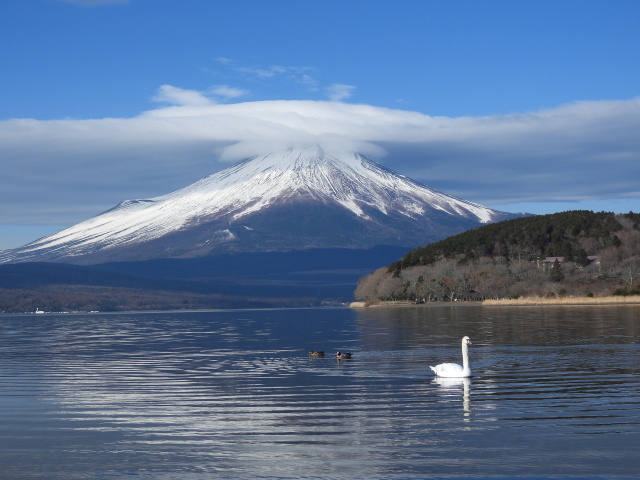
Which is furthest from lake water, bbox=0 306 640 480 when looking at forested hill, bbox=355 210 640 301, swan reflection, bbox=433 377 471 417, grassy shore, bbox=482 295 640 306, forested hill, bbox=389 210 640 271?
forested hill, bbox=389 210 640 271

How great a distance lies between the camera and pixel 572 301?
12606 centimetres

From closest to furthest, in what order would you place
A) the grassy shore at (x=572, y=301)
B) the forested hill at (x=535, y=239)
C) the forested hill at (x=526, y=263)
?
the grassy shore at (x=572, y=301) < the forested hill at (x=526, y=263) < the forested hill at (x=535, y=239)

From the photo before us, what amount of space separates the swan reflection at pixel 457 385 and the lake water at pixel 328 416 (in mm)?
82

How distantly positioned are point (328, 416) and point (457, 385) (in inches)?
294

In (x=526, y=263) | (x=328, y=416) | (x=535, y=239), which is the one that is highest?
(x=535, y=239)

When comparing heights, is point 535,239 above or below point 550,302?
above

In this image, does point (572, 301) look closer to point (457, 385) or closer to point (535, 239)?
point (535, 239)

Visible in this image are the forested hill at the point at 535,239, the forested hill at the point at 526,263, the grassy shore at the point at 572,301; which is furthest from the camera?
the forested hill at the point at 535,239

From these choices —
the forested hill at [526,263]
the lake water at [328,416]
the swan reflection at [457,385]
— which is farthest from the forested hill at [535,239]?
the swan reflection at [457,385]

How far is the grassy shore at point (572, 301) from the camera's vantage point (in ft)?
381

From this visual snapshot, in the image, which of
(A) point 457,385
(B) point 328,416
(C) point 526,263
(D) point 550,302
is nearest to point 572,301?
(D) point 550,302

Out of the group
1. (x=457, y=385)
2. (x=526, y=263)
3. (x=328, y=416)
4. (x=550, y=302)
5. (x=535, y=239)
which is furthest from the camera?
(x=535, y=239)

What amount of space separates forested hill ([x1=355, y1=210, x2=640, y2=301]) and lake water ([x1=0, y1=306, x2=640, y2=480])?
9287 cm

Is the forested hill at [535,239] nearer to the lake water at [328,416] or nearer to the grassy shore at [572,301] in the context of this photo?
the grassy shore at [572,301]
